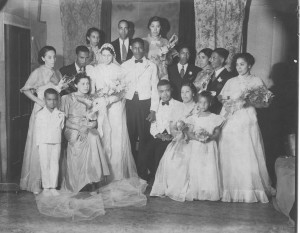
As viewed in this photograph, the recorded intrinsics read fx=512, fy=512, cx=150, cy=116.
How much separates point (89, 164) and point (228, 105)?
1.60 m

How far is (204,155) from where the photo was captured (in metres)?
5.31

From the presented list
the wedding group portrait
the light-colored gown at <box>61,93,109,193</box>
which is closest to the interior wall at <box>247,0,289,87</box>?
the wedding group portrait

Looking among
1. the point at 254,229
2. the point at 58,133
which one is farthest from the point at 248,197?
the point at 58,133

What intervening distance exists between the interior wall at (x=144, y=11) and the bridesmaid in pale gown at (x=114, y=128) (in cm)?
46

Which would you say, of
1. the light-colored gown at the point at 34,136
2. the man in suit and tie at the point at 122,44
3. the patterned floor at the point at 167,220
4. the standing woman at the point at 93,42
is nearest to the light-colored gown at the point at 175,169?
the patterned floor at the point at 167,220

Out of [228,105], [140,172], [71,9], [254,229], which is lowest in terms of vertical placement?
[254,229]

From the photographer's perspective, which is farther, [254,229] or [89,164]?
[89,164]

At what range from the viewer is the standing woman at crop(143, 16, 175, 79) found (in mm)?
5285

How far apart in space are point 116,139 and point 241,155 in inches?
52.4

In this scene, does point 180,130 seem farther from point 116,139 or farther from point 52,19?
point 52,19

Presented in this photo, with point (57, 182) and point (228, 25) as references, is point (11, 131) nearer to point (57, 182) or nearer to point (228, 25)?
point (57, 182)

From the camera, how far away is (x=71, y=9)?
17.5 feet

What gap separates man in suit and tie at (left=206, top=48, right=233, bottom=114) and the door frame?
1.98m

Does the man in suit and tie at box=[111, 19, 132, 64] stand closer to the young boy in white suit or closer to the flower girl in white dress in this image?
the young boy in white suit
